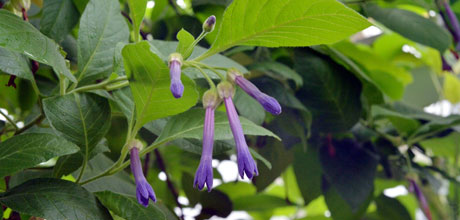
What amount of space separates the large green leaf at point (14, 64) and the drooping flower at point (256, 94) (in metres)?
0.23

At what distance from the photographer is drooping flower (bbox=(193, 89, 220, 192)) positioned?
0.46 meters

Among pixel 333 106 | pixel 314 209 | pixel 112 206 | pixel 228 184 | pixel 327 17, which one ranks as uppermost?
pixel 327 17

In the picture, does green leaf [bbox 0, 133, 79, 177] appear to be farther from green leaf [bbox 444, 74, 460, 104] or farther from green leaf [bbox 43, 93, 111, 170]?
green leaf [bbox 444, 74, 460, 104]

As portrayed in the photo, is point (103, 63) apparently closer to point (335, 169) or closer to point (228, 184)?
point (335, 169)

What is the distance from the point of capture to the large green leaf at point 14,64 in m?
0.54

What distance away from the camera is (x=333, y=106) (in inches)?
35.3

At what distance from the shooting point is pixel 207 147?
0.48 meters

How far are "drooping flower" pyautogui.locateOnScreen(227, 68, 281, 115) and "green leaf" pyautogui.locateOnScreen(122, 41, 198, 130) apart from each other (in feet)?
0.14

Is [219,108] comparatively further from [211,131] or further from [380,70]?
[380,70]

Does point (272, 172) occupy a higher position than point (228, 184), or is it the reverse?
point (272, 172)

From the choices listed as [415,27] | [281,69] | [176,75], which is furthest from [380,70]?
[176,75]

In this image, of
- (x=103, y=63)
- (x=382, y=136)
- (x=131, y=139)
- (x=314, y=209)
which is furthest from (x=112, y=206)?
(x=314, y=209)

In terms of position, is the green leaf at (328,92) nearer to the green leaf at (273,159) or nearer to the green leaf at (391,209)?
the green leaf at (273,159)

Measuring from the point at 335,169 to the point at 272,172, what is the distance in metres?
0.12
